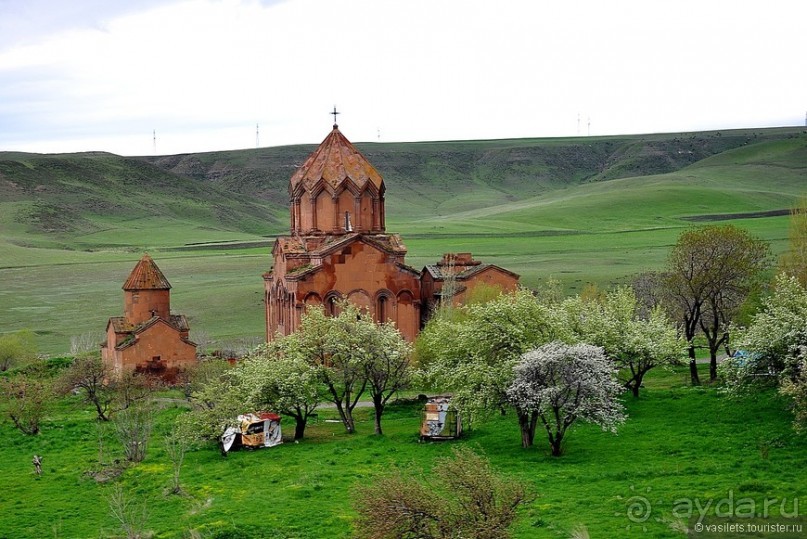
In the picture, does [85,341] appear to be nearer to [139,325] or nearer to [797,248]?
[139,325]

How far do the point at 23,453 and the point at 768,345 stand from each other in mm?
25105

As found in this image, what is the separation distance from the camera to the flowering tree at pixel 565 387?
30906mm

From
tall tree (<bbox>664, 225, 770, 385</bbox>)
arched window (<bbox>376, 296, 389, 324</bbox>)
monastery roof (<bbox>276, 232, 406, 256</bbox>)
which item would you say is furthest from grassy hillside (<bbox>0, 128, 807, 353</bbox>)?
tall tree (<bbox>664, 225, 770, 385</bbox>)

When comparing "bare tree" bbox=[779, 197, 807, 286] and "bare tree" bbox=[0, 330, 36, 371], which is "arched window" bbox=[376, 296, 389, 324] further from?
"bare tree" bbox=[0, 330, 36, 371]

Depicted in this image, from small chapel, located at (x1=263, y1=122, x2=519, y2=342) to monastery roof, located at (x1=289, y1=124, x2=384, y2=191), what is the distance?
5cm

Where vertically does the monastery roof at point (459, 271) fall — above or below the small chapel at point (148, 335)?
above

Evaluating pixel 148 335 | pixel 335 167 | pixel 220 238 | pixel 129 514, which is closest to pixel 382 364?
pixel 129 514

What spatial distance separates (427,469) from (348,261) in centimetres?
2002

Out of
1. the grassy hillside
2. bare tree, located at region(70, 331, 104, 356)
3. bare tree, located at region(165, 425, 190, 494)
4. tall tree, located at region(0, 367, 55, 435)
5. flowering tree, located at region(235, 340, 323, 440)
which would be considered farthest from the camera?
the grassy hillside

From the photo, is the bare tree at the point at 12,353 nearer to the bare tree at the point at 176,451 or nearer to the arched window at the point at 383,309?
the arched window at the point at 383,309

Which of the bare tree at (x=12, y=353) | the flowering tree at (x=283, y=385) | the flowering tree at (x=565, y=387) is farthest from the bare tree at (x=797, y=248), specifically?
the bare tree at (x=12, y=353)

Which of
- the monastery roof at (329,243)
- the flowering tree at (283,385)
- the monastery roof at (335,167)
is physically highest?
the monastery roof at (335,167)

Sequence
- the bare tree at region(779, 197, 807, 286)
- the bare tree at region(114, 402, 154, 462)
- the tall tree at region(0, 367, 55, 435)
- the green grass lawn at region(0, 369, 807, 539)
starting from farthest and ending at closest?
the bare tree at region(779, 197, 807, 286)
the tall tree at region(0, 367, 55, 435)
the bare tree at region(114, 402, 154, 462)
the green grass lawn at region(0, 369, 807, 539)

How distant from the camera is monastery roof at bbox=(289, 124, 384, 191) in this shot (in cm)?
5006
